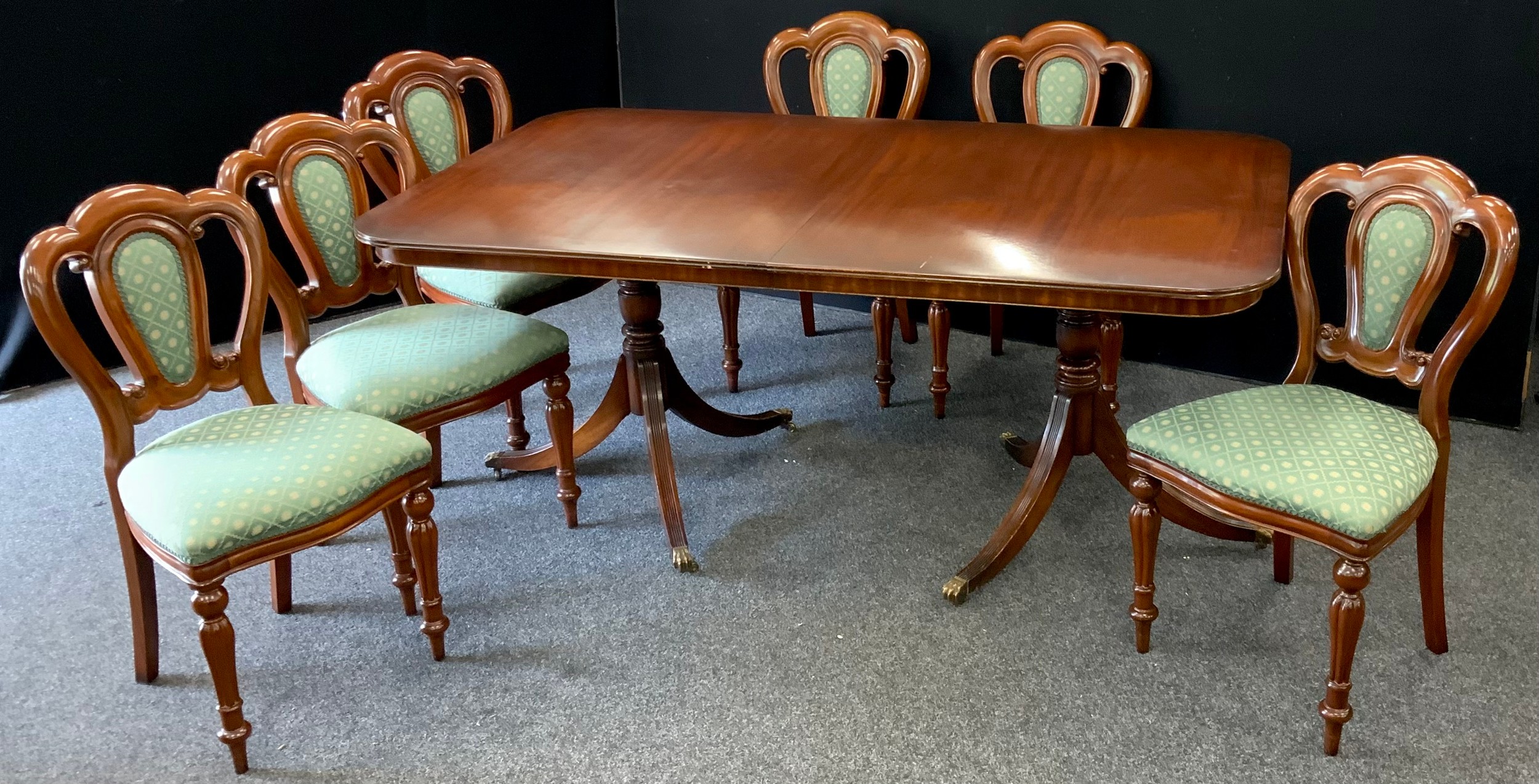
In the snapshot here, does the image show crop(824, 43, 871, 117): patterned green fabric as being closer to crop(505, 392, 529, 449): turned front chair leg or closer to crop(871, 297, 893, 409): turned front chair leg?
crop(871, 297, 893, 409): turned front chair leg

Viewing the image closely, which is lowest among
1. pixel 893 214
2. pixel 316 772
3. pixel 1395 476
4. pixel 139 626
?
pixel 316 772

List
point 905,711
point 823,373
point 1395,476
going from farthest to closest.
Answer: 1. point 823,373
2. point 905,711
3. point 1395,476

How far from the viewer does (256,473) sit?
2.23 metres

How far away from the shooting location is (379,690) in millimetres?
2455

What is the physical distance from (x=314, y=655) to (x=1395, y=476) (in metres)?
1.93

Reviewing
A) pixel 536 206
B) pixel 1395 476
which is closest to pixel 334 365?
pixel 536 206

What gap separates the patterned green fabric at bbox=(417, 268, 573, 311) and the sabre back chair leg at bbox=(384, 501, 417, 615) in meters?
0.65

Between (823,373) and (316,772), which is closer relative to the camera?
(316,772)

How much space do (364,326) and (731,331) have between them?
103cm

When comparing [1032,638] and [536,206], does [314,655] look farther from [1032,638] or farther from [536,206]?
[1032,638]

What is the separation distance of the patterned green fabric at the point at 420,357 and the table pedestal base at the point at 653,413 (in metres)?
0.18

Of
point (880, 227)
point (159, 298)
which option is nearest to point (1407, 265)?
point (880, 227)

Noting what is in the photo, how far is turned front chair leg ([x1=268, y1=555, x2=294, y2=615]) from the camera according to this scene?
266 centimetres

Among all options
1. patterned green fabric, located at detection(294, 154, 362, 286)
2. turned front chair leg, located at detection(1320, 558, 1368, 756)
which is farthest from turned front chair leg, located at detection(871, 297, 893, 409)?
turned front chair leg, located at detection(1320, 558, 1368, 756)
